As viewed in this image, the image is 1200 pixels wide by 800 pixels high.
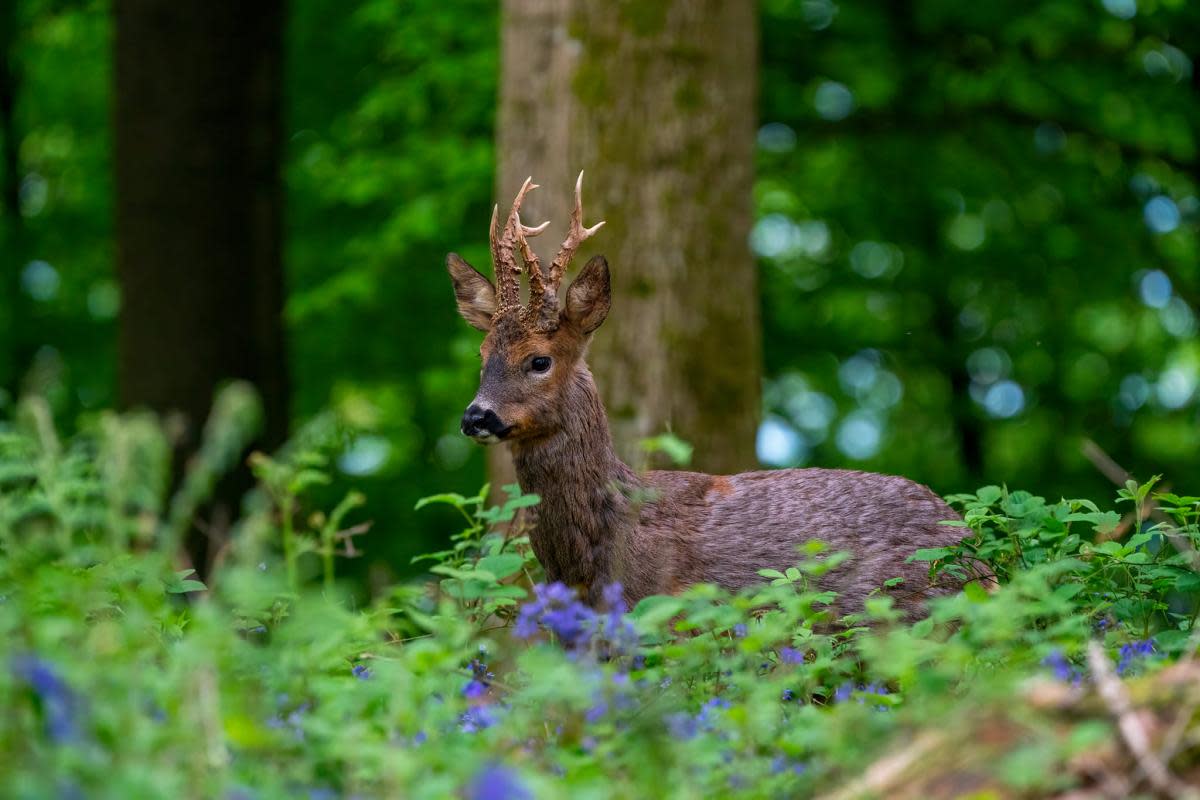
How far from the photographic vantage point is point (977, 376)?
714 inches

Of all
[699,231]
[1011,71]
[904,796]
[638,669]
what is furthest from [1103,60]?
[904,796]

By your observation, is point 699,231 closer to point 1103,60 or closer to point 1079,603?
point 1079,603

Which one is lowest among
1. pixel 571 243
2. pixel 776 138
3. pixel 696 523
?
pixel 696 523

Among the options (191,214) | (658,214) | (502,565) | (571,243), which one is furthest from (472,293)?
(191,214)

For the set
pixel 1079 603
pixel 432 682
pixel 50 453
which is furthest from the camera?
pixel 1079 603

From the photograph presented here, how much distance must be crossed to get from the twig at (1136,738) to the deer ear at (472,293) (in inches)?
160

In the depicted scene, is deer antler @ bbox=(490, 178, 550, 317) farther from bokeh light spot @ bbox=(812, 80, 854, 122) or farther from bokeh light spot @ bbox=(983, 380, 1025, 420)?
bokeh light spot @ bbox=(983, 380, 1025, 420)

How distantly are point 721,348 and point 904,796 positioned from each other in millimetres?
5437

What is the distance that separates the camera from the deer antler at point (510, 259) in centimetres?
619

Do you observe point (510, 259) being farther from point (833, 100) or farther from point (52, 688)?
point (833, 100)

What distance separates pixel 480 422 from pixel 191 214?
679 centimetres

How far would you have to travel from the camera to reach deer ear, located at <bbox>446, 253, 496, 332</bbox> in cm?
657

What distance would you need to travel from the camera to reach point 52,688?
2.39m

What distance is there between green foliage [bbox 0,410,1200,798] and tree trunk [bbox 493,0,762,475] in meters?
3.47
